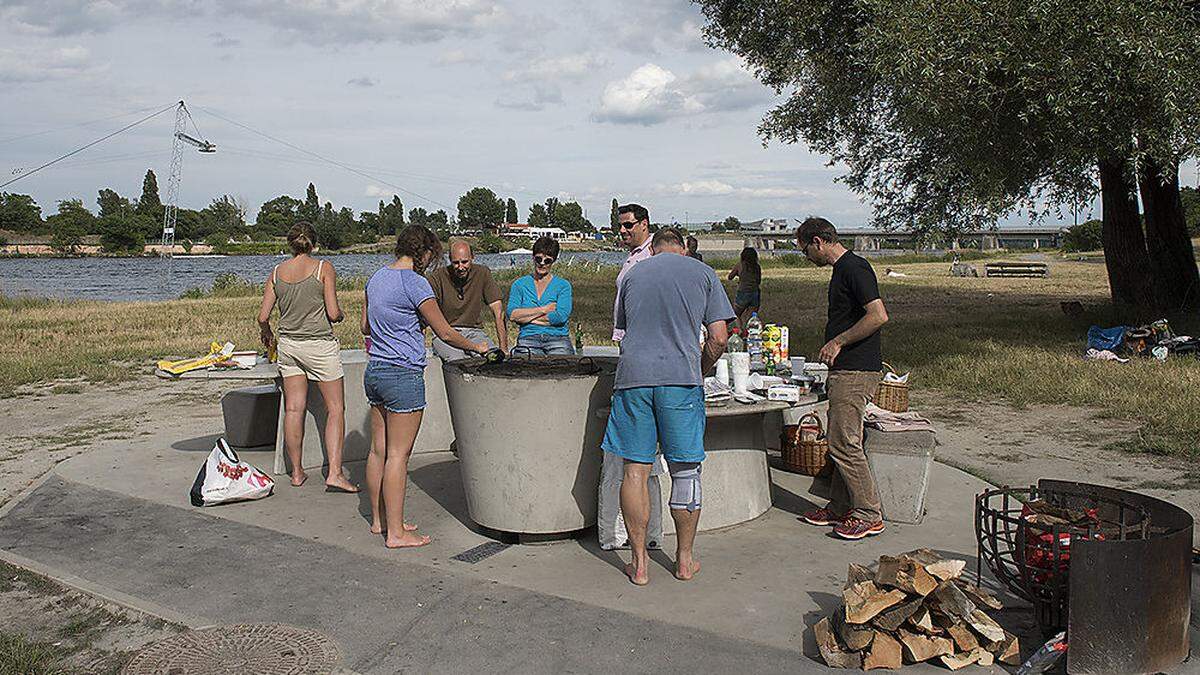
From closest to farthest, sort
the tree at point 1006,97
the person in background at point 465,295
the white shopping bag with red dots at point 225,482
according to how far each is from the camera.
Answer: the white shopping bag with red dots at point 225,482
the person in background at point 465,295
the tree at point 1006,97

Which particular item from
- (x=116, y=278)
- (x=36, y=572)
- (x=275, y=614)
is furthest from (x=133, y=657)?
(x=116, y=278)

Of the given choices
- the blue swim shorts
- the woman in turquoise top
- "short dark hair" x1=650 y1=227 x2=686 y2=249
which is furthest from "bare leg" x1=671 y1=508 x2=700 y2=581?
the woman in turquoise top

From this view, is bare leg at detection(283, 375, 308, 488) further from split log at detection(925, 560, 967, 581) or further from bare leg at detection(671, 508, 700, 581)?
split log at detection(925, 560, 967, 581)

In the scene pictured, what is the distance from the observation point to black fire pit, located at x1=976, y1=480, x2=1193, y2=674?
3.85m

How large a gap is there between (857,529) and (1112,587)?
6.37ft

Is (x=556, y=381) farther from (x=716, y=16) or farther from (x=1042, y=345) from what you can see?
(x=716, y=16)

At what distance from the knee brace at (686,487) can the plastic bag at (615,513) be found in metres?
0.45

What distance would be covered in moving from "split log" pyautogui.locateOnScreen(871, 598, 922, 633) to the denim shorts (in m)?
2.73

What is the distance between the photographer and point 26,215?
11081cm

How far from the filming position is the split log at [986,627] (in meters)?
4.07

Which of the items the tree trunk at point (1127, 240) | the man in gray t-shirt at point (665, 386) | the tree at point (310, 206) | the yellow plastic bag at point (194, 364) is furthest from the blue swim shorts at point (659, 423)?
the tree at point (310, 206)

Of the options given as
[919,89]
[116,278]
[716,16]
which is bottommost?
[116,278]

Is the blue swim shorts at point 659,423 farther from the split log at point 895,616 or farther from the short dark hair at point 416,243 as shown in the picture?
the short dark hair at point 416,243

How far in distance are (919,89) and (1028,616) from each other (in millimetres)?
7944
